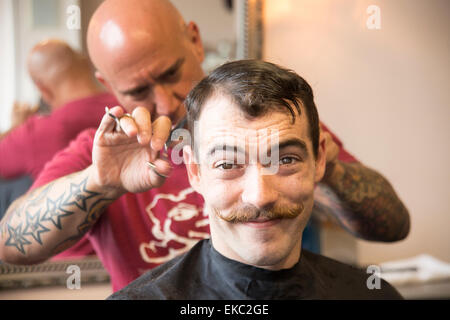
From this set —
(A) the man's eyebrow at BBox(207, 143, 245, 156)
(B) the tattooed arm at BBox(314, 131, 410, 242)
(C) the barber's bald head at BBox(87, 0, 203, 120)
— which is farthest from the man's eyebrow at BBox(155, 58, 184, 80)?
(B) the tattooed arm at BBox(314, 131, 410, 242)

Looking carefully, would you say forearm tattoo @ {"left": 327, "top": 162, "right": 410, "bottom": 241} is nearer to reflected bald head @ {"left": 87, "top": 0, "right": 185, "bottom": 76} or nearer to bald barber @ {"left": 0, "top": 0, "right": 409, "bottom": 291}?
bald barber @ {"left": 0, "top": 0, "right": 409, "bottom": 291}

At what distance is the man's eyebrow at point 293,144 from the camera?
78 centimetres

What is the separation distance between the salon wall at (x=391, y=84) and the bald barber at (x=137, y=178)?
0.38 ft

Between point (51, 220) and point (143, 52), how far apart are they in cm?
46

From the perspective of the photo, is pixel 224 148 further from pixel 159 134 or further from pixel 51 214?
pixel 51 214

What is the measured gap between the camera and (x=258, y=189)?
0.74 meters

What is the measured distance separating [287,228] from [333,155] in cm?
31

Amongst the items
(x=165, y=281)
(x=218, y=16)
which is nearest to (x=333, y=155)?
(x=165, y=281)

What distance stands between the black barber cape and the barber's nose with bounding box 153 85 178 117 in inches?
13.2

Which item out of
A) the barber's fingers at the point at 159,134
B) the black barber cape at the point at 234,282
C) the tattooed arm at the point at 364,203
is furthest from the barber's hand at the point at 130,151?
the tattooed arm at the point at 364,203

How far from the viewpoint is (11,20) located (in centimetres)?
125

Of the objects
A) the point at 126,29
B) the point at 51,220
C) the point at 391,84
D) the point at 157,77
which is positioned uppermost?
the point at 126,29

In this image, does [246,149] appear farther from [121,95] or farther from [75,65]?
[75,65]

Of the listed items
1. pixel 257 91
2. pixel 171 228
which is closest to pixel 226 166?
pixel 257 91
